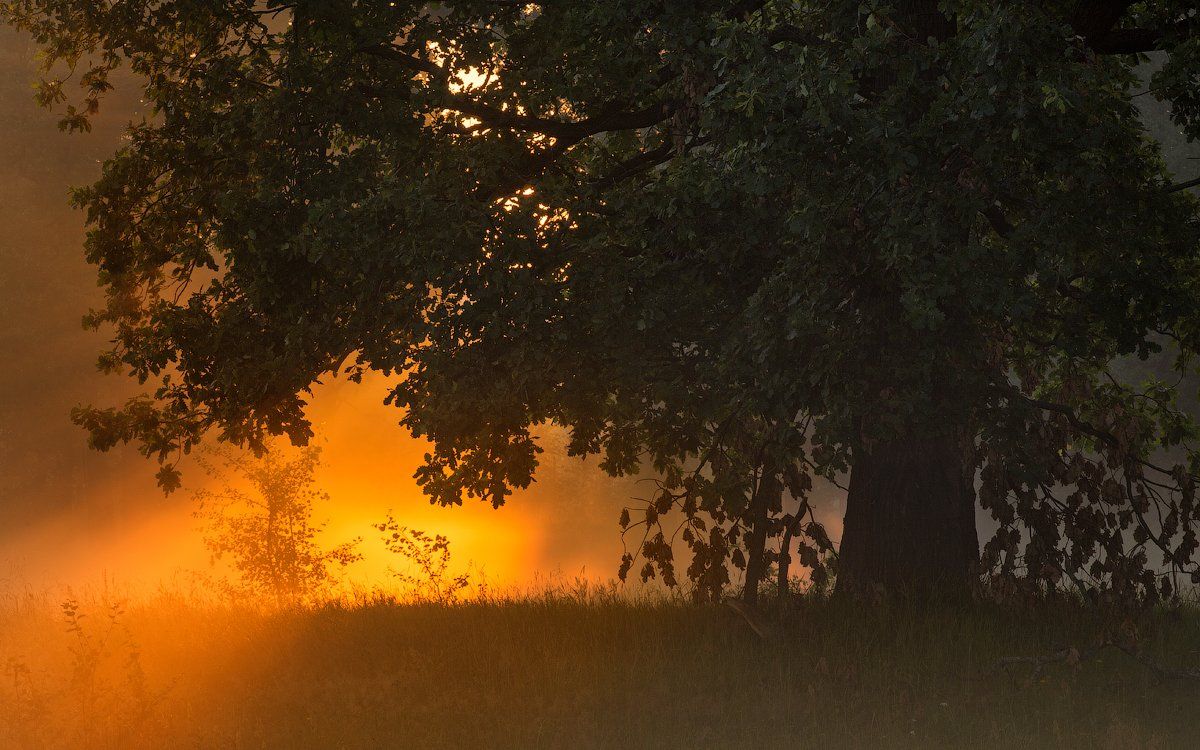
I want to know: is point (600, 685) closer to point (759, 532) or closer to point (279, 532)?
point (759, 532)

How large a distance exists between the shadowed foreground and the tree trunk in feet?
3.66

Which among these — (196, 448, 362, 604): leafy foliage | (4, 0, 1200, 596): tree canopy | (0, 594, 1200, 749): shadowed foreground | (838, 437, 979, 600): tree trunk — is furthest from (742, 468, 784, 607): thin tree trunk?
(196, 448, 362, 604): leafy foliage

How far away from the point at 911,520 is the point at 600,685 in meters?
4.47

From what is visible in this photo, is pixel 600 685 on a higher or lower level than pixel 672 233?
lower

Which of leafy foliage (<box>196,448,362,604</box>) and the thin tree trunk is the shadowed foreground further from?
leafy foliage (<box>196,448,362,604</box>)

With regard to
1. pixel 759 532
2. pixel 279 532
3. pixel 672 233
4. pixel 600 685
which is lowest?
pixel 600 685

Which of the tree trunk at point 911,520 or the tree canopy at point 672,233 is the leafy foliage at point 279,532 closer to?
the tree canopy at point 672,233

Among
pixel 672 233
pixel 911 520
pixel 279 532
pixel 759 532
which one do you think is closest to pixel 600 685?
pixel 759 532

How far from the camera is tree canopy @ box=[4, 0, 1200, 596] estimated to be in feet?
30.8

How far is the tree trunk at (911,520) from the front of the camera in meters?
13.3

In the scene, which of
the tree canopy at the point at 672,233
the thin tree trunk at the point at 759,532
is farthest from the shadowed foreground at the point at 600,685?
the tree canopy at the point at 672,233

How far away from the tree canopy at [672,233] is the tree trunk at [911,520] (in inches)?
17.1

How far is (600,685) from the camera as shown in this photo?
1107cm

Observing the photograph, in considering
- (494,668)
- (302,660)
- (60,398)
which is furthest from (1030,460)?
(60,398)
